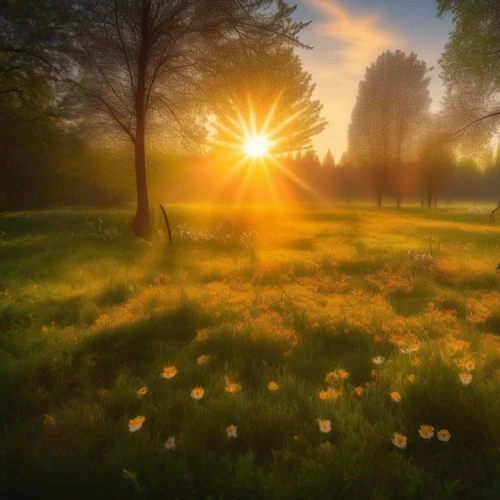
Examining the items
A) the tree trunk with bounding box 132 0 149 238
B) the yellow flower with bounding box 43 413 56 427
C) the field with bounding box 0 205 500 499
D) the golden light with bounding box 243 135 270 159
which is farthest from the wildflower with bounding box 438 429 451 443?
the golden light with bounding box 243 135 270 159

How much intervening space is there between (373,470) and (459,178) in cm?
7914

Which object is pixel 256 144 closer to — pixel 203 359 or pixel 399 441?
pixel 203 359

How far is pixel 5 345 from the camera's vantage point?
4270mm

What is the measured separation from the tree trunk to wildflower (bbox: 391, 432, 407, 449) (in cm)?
1028

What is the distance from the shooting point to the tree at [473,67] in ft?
25.1

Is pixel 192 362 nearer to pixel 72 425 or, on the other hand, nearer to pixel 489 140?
pixel 72 425

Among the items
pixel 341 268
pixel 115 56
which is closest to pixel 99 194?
pixel 115 56

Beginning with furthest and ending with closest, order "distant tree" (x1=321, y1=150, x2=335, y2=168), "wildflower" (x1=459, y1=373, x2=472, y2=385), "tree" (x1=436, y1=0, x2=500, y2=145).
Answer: "distant tree" (x1=321, y1=150, x2=335, y2=168) < "tree" (x1=436, y1=0, x2=500, y2=145) < "wildflower" (x1=459, y1=373, x2=472, y2=385)

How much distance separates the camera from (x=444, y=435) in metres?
2.44

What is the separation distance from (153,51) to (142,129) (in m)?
2.35

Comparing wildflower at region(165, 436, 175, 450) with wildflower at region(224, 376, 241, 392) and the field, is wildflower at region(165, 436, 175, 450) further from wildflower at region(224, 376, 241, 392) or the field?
wildflower at region(224, 376, 241, 392)

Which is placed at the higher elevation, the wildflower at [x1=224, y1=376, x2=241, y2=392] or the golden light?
the golden light

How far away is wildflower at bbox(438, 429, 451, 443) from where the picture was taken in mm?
2396

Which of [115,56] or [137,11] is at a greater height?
[137,11]
